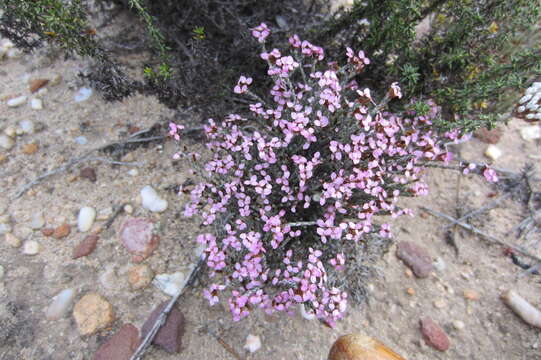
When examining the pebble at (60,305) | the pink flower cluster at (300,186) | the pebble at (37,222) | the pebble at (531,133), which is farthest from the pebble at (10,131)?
the pebble at (531,133)

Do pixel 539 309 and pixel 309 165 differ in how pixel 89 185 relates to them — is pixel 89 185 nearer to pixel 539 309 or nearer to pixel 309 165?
pixel 309 165

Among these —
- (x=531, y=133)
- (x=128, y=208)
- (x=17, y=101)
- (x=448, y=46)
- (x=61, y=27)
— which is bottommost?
(x=17, y=101)

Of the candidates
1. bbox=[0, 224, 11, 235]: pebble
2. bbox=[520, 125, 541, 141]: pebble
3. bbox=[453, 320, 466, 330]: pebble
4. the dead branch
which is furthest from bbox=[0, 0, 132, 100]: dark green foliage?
bbox=[520, 125, 541, 141]: pebble

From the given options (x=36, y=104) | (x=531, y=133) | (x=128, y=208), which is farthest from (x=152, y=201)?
(x=531, y=133)

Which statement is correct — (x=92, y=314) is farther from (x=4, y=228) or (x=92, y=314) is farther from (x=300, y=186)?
(x=300, y=186)

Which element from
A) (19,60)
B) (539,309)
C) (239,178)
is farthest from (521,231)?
(19,60)

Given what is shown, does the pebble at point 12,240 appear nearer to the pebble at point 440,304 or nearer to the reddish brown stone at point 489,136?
the pebble at point 440,304
